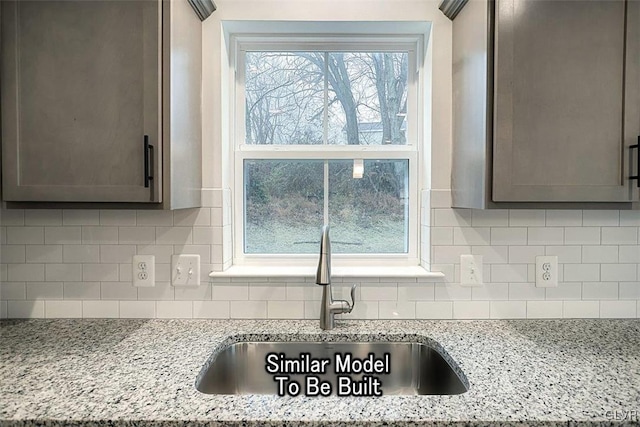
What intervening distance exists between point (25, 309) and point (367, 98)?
1.58m

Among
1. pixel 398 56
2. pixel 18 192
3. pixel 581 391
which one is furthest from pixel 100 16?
pixel 581 391

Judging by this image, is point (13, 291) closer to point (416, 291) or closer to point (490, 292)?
point (416, 291)

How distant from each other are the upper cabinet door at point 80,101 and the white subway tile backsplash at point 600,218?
60.5 inches

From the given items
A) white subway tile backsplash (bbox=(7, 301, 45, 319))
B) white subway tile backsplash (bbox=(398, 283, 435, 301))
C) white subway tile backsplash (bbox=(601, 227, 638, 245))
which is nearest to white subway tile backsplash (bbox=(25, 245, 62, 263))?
white subway tile backsplash (bbox=(7, 301, 45, 319))

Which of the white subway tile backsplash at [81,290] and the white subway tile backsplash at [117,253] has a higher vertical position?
the white subway tile backsplash at [117,253]

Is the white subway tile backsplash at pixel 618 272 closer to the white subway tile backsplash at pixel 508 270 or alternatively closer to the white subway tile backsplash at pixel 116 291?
the white subway tile backsplash at pixel 508 270

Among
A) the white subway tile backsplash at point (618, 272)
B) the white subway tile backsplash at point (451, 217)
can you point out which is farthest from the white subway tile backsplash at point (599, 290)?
the white subway tile backsplash at point (451, 217)

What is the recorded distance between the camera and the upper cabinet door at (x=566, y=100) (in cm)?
117

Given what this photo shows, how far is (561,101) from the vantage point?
46.3 inches

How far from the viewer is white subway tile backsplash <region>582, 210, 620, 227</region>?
1.48m

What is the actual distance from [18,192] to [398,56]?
4.76 feet

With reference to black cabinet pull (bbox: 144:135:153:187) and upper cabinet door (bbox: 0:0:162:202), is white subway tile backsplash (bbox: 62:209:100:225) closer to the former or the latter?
upper cabinet door (bbox: 0:0:162:202)

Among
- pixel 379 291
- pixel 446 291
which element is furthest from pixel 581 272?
pixel 379 291

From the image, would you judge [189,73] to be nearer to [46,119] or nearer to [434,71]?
[46,119]
